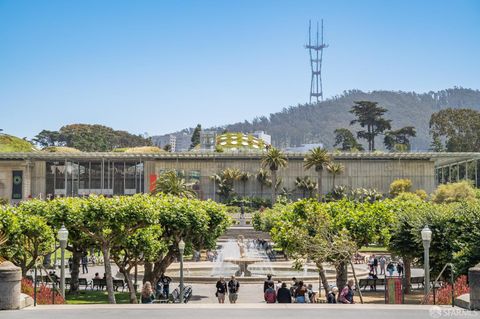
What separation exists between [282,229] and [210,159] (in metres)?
84.4

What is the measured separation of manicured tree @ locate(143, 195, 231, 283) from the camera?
32.7 m

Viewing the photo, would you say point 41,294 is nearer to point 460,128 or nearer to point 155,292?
point 155,292

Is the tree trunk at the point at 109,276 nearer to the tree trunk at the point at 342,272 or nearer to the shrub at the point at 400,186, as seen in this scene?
the tree trunk at the point at 342,272

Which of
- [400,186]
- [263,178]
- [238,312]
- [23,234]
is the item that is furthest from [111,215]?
[400,186]

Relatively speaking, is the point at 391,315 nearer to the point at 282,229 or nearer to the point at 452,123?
the point at 282,229

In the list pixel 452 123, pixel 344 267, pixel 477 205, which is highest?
pixel 452 123

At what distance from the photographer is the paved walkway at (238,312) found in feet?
53.5

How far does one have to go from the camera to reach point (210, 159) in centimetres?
11425

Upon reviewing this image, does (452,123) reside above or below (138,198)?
above

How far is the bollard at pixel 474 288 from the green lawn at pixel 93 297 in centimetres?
1787

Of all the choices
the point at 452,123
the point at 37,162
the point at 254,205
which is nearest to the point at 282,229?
the point at 254,205

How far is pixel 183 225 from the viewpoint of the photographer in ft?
108

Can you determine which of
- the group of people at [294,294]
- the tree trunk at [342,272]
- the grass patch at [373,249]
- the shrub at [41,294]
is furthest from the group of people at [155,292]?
the grass patch at [373,249]

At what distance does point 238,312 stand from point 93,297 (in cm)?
1789
